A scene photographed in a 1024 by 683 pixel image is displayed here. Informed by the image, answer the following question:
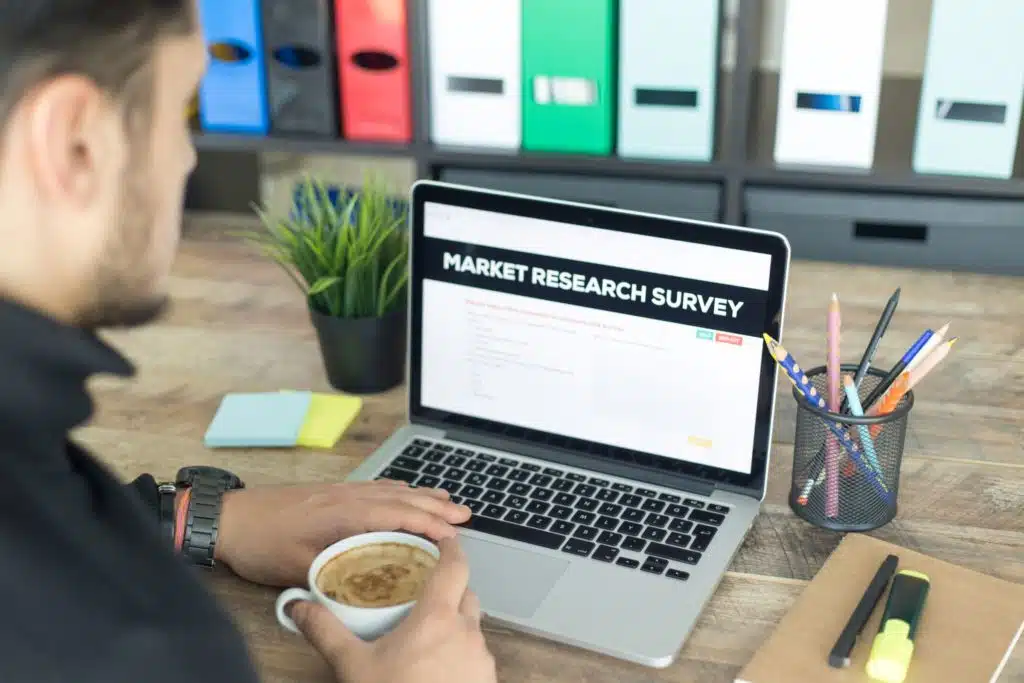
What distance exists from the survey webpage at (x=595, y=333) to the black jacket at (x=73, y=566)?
48cm

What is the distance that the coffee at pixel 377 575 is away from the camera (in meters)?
0.90

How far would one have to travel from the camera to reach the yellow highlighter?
846mm

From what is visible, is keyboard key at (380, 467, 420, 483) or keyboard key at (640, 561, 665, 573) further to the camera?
keyboard key at (380, 467, 420, 483)

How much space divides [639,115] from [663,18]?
150mm

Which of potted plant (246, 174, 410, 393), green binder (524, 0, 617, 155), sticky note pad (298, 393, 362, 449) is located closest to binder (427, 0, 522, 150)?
green binder (524, 0, 617, 155)

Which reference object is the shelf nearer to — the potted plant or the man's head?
the potted plant

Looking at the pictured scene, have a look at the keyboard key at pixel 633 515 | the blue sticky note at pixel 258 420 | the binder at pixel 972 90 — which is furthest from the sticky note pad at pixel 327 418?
the binder at pixel 972 90

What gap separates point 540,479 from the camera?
1.11 metres

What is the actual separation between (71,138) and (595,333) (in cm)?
58

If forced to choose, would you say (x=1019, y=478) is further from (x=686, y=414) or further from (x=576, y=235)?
(x=576, y=235)

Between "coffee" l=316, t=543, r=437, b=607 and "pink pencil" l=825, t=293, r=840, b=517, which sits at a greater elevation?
→ "pink pencil" l=825, t=293, r=840, b=517

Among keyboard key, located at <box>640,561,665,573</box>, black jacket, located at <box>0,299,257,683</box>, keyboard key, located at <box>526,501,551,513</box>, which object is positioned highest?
black jacket, located at <box>0,299,257,683</box>

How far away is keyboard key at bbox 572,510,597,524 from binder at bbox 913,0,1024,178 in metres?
0.93

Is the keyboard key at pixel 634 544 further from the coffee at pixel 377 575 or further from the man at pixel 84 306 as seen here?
the man at pixel 84 306
